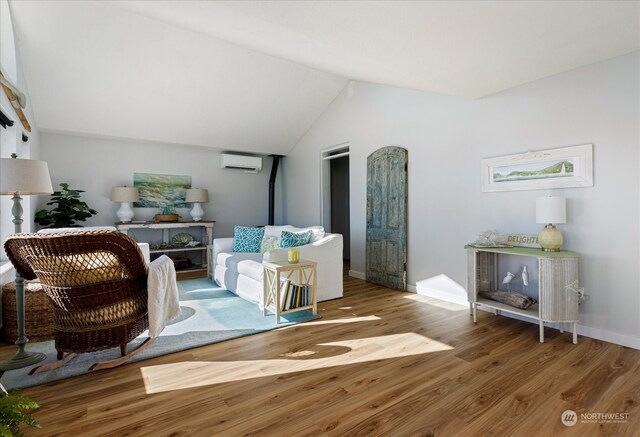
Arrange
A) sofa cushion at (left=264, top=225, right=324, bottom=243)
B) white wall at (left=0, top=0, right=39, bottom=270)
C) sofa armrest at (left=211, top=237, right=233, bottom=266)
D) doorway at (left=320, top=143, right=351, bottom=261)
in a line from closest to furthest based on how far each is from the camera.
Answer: white wall at (left=0, top=0, right=39, bottom=270) < sofa cushion at (left=264, top=225, right=324, bottom=243) < sofa armrest at (left=211, top=237, right=233, bottom=266) < doorway at (left=320, top=143, right=351, bottom=261)

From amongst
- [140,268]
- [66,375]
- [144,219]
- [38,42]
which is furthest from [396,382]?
[144,219]

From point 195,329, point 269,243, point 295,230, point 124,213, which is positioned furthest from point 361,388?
point 124,213

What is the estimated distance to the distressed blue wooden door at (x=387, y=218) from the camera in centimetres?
460

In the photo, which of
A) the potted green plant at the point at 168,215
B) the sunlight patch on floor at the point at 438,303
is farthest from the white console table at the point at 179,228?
the sunlight patch on floor at the point at 438,303

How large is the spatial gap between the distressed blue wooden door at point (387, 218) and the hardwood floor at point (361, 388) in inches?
65.1

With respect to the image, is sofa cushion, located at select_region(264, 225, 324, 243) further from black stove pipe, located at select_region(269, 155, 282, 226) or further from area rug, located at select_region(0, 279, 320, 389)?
black stove pipe, located at select_region(269, 155, 282, 226)

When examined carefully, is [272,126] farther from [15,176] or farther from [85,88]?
[15,176]

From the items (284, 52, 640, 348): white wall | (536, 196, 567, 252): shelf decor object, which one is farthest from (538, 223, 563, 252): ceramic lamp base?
(284, 52, 640, 348): white wall

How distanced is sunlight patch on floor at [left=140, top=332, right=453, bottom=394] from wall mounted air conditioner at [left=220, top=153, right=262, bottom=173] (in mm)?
4977

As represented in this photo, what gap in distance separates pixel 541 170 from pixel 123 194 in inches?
232

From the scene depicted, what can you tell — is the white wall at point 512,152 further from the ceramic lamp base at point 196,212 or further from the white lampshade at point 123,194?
the white lampshade at point 123,194

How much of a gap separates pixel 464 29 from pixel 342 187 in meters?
5.88

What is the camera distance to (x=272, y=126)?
6.30 meters

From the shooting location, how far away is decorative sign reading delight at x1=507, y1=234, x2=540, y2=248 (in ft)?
10.7
